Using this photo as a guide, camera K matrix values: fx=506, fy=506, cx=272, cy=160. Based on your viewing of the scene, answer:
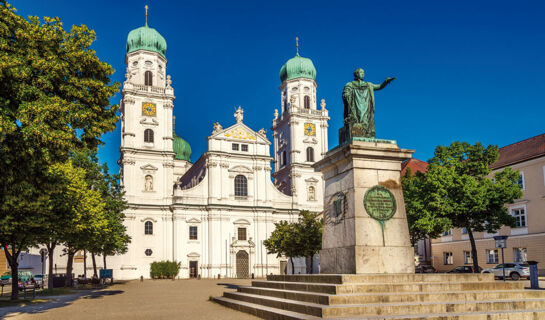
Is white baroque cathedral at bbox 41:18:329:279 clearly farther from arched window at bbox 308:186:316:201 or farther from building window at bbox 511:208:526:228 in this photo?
building window at bbox 511:208:526:228

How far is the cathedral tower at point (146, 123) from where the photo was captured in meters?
56.8

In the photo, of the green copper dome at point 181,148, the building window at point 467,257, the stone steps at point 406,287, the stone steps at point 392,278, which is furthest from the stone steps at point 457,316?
the green copper dome at point 181,148

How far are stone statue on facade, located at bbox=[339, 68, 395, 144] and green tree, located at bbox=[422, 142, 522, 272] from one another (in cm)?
1583

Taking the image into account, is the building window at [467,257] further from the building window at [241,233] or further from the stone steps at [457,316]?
the stone steps at [457,316]

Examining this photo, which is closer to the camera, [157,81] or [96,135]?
[96,135]

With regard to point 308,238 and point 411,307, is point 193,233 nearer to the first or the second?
point 308,238

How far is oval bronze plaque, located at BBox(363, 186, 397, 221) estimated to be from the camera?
46.4 ft

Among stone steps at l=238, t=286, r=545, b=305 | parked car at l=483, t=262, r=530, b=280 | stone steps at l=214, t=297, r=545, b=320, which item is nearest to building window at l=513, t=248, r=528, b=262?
parked car at l=483, t=262, r=530, b=280

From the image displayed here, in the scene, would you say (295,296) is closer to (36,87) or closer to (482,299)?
(482,299)

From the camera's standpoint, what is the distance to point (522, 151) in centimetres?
4031

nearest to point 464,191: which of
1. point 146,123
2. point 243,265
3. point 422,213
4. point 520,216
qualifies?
point 422,213

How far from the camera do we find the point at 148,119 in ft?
193

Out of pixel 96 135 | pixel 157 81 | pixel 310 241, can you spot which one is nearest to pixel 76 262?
pixel 157 81

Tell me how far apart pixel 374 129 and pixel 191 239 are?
148ft
